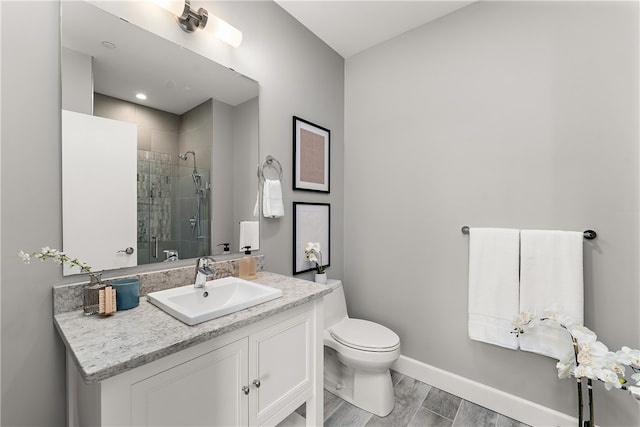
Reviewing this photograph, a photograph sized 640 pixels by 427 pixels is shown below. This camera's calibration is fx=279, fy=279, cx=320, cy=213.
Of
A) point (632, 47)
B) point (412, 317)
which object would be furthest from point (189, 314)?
point (632, 47)

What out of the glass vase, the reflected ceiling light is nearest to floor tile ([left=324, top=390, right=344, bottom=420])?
the glass vase

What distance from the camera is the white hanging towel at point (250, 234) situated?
167 cm

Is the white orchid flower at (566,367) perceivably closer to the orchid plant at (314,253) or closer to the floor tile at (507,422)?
the floor tile at (507,422)

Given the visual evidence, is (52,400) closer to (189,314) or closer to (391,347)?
(189,314)

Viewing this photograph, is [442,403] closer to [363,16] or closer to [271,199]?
[271,199]

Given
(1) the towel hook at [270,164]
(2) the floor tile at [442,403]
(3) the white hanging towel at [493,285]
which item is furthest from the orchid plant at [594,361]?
(1) the towel hook at [270,164]

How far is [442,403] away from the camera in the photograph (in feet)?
5.88

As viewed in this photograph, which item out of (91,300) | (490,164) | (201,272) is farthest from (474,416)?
(91,300)

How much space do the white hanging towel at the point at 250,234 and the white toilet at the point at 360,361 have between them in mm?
651

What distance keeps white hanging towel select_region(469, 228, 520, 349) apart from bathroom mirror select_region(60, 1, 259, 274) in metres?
1.43

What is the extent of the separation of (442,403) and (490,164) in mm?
1557

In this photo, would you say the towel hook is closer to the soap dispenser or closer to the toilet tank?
the soap dispenser

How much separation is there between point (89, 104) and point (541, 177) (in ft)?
7.41

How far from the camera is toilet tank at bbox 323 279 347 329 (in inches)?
77.1
